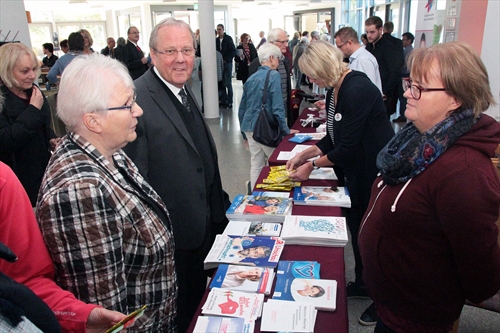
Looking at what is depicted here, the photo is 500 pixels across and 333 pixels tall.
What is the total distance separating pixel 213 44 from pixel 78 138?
22.7 feet

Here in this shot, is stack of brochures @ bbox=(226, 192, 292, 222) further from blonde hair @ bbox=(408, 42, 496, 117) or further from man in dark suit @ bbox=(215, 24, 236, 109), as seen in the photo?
man in dark suit @ bbox=(215, 24, 236, 109)

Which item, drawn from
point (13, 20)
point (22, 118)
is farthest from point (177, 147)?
point (13, 20)

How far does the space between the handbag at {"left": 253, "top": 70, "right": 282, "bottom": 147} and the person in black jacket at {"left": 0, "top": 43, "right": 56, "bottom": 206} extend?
1.78 meters

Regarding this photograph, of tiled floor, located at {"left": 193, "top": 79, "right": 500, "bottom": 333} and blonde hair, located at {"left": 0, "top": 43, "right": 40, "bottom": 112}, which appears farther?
blonde hair, located at {"left": 0, "top": 43, "right": 40, "bottom": 112}

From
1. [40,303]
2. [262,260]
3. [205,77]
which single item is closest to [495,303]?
[262,260]

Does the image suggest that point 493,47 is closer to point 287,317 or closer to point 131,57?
point 287,317

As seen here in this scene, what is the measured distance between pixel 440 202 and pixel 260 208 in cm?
95

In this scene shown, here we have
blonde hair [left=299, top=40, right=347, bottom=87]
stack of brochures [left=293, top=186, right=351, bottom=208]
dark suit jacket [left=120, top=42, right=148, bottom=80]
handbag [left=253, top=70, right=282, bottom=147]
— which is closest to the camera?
stack of brochures [left=293, top=186, right=351, bottom=208]

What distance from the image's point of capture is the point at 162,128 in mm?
1704

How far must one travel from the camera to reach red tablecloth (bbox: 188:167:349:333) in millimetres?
1208

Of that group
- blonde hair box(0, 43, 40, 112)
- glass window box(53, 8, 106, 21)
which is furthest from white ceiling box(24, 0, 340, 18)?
blonde hair box(0, 43, 40, 112)

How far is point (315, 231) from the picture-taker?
1709 millimetres

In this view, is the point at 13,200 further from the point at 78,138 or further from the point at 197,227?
the point at 197,227

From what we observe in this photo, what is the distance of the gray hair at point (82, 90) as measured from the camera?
1157mm
